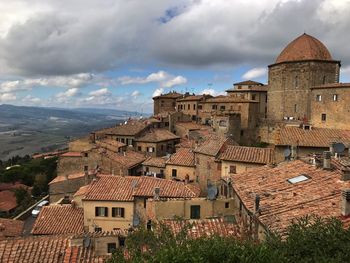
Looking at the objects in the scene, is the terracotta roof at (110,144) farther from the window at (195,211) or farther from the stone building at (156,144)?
the window at (195,211)

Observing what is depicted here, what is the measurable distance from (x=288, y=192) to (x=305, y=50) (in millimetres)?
44076

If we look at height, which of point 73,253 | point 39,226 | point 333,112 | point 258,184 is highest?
point 333,112

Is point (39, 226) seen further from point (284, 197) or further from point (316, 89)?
point (316, 89)

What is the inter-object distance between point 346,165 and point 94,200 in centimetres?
1752

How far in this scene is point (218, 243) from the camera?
980 centimetres

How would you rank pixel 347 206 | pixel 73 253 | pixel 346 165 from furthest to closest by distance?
pixel 346 165 < pixel 73 253 < pixel 347 206

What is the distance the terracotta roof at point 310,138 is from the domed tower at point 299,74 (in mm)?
21426

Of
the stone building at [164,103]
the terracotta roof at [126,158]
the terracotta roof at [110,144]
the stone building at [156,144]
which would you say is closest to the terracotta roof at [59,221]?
the terracotta roof at [126,158]

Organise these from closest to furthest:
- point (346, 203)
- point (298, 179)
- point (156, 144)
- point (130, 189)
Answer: point (346, 203), point (298, 179), point (130, 189), point (156, 144)

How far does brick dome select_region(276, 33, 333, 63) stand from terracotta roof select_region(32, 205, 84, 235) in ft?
133

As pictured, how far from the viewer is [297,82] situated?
2210 inches

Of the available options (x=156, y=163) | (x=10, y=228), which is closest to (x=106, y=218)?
(x=10, y=228)

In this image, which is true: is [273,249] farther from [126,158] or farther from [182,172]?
[126,158]

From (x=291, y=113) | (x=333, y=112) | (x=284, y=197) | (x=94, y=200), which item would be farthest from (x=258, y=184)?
(x=291, y=113)
